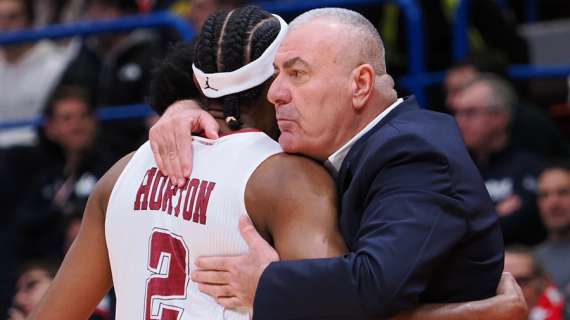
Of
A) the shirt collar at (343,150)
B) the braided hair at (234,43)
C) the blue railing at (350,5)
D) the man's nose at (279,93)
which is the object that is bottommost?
the blue railing at (350,5)

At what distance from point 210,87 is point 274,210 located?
44 centimetres

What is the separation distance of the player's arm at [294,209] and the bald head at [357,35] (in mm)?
316

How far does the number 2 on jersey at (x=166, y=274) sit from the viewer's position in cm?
309

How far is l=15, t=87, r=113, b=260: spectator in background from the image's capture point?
7121 mm

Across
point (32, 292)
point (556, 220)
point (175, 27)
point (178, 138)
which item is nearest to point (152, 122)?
point (175, 27)

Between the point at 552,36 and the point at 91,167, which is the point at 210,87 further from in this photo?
the point at 552,36

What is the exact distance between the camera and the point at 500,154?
671 cm

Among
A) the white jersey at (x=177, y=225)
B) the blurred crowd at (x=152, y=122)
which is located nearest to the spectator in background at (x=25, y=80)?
the blurred crowd at (x=152, y=122)

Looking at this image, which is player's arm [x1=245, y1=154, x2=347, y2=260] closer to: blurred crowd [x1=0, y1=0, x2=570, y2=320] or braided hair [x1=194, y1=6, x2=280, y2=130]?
braided hair [x1=194, y1=6, x2=280, y2=130]

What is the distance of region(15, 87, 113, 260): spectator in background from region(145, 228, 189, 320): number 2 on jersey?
12.9 feet

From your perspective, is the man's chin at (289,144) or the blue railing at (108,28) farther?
the blue railing at (108,28)

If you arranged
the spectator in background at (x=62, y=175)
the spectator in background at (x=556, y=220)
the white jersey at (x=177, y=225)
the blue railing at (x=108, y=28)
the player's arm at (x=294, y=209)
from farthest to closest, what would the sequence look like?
the spectator in background at (x=62, y=175) → the blue railing at (x=108, y=28) → the spectator in background at (x=556, y=220) → the white jersey at (x=177, y=225) → the player's arm at (x=294, y=209)

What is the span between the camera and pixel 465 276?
2.97 metres

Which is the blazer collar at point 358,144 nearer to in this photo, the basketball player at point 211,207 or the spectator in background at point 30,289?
the basketball player at point 211,207
